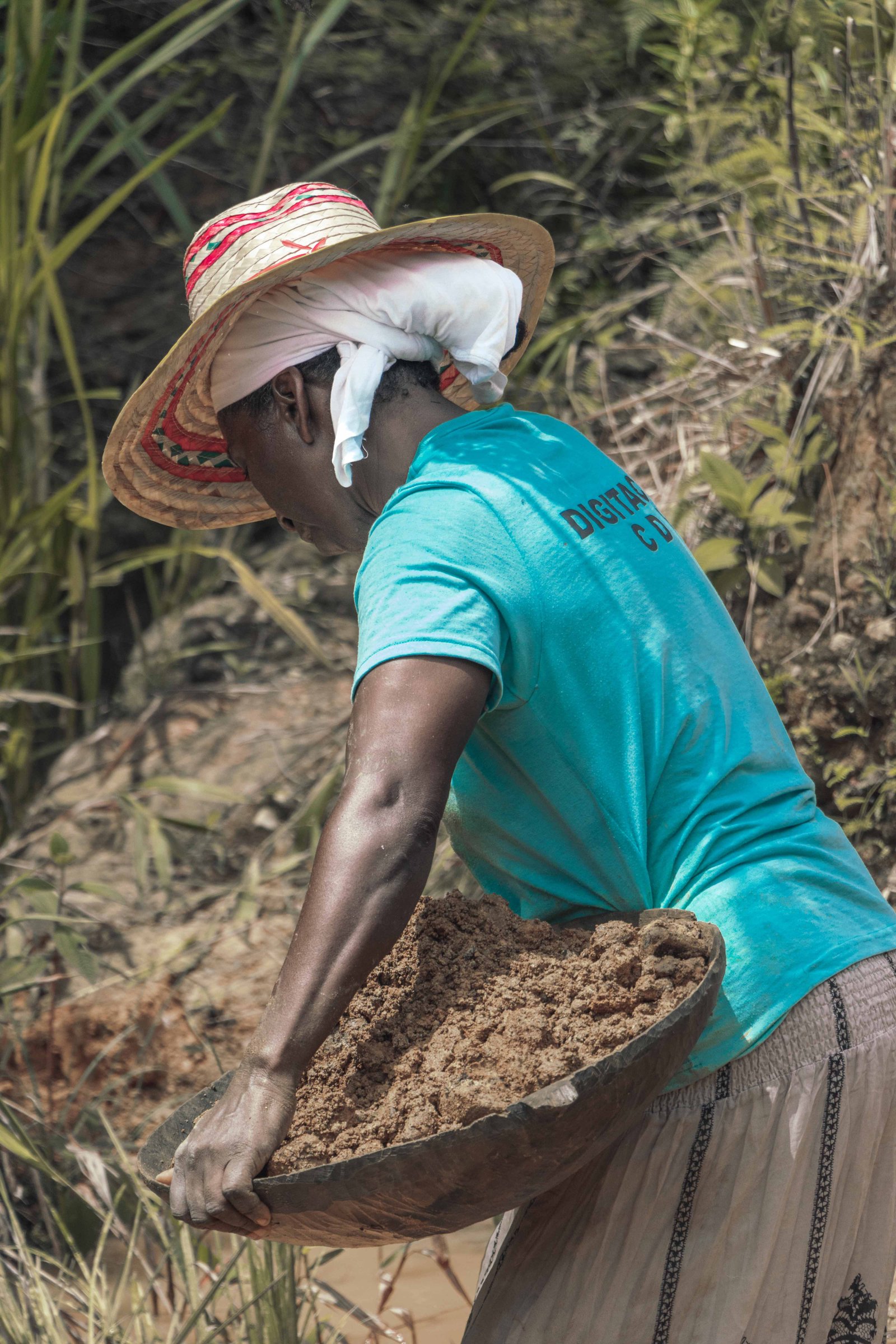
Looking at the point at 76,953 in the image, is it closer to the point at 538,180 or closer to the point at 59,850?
the point at 59,850

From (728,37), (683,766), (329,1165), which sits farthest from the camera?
(728,37)

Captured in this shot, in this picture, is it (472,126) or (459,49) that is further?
(472,126)

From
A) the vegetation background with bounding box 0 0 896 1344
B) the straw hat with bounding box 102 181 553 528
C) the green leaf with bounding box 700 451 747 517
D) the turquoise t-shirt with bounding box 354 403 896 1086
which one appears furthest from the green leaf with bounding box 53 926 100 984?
the green leaf with bounding box 700 451 747 517

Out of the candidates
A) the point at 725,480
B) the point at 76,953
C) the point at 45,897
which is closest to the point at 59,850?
the point at 45,897

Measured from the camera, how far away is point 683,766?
125cm

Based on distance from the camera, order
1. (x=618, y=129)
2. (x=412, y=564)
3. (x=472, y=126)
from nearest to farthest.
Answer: (x=412, y=564) < (x=618, y=129) < (x=472, y=126)

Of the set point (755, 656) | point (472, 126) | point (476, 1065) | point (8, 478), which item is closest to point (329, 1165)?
point (476, 1065)

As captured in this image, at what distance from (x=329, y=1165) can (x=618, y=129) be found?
3.69 m

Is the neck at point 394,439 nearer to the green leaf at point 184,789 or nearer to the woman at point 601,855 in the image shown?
the woman at point 601,855

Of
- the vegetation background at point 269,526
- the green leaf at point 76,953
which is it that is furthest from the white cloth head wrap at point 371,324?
the green leaf at point 76,953

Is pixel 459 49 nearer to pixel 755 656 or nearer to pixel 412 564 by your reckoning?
pixel 755 656

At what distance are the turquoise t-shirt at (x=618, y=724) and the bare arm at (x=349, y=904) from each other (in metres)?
0.06

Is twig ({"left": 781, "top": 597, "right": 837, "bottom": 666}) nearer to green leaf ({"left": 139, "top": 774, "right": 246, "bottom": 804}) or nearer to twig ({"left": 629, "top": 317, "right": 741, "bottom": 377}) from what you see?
twig ({"left": 629, "top": 317, "right": 741, "bottom": 377})

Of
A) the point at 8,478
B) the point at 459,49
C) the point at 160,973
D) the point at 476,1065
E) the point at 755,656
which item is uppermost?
the point at 459,49
